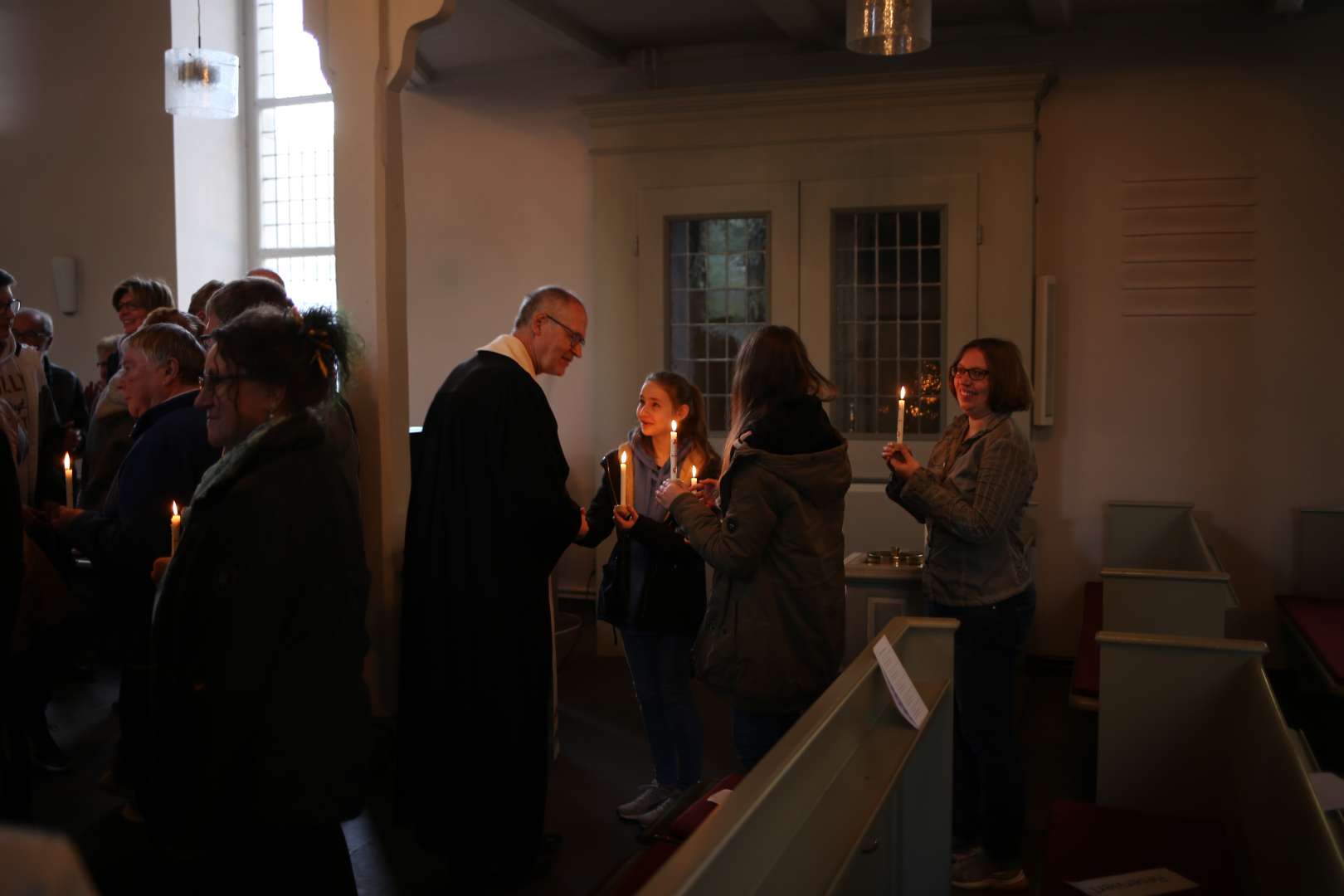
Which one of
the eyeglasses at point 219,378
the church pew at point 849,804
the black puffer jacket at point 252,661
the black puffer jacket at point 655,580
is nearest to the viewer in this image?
the church pew at point 849,804

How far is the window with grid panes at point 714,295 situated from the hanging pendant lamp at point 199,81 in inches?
103

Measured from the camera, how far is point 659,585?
12.4ft

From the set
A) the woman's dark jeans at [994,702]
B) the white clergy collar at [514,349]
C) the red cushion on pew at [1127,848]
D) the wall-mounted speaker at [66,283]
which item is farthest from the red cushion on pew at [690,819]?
the wall-mounted speaker at [66,283]

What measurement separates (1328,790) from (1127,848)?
1.88 ft

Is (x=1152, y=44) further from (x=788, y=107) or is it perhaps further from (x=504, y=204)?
(x=504, y=204)

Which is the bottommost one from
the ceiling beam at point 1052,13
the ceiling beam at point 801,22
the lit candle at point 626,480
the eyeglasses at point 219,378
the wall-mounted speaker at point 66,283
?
the lit candle at point 626,480

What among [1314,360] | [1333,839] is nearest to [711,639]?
[1333,839]

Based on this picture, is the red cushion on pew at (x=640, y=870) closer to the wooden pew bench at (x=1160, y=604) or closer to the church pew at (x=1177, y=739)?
the church pew at (x=1177, y=739)

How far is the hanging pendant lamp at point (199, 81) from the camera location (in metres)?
6.43

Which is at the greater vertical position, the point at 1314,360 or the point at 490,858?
the point at 1314,360

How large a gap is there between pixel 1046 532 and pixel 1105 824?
3614 millimetres

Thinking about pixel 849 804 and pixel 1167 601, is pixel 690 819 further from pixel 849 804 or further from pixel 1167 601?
pixel 1167 601

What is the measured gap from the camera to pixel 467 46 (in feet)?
22.7

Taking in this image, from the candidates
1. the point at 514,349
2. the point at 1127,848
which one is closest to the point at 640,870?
the point at 1127,848
